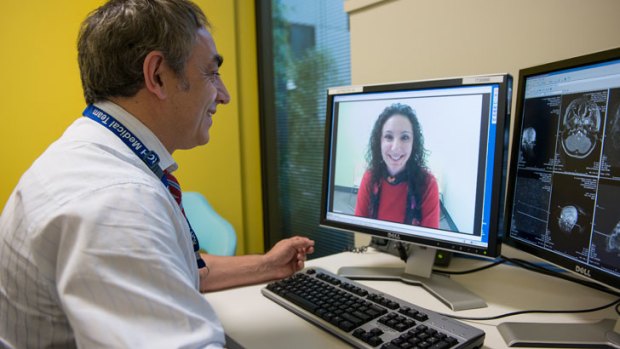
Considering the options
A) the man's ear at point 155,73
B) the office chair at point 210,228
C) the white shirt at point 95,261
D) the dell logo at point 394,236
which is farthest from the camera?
the office chair at point 210,228

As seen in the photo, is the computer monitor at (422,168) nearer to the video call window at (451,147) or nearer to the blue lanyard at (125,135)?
the video call window at (451,147)

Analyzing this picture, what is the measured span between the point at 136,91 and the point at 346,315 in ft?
1.85

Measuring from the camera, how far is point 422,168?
98cm

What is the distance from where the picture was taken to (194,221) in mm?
1979

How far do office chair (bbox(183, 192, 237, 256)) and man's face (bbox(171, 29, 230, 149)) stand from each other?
820mm

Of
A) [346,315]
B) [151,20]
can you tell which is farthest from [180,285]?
[151,20]

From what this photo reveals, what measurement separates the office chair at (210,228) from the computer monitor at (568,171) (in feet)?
3.56

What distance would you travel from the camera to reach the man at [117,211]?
51cm

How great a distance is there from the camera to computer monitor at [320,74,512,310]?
87 centimetres

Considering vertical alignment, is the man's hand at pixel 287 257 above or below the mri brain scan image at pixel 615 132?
below

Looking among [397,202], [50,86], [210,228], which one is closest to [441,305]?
[397,202]

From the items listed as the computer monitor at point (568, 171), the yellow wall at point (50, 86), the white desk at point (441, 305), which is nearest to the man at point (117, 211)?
the white desk at point (441, 305)

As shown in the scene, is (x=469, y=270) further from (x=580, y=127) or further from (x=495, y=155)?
(x=580, y=127)

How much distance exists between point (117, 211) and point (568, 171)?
0.76 metres
